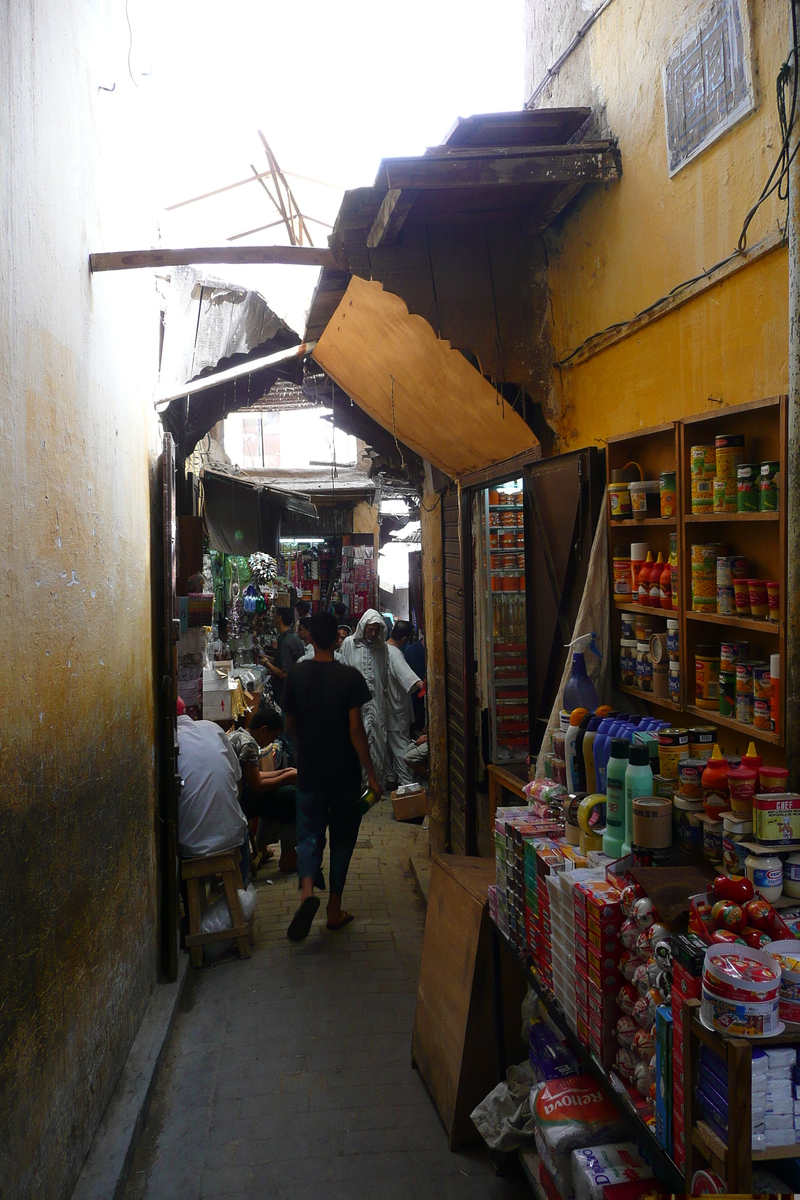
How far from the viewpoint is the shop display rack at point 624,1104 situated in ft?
5.72

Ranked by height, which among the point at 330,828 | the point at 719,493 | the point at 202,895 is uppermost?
the point at 719,493

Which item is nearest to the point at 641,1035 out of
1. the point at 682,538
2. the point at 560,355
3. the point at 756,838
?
the point at 756,838

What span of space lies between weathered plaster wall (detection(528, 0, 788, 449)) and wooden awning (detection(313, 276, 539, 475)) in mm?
692

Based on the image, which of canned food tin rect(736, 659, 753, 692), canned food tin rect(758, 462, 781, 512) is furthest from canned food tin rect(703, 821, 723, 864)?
canned food tin rect(758, 462, 781, 512)

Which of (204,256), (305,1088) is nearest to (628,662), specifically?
(305,1088)

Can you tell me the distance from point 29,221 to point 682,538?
2.36m

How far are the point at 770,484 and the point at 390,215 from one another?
84.0 inches

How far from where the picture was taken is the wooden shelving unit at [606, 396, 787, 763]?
2.37 metres

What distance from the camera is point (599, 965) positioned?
6.93 feet

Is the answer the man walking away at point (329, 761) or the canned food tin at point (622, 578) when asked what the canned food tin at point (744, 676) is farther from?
the man walking away at point (329, 761)

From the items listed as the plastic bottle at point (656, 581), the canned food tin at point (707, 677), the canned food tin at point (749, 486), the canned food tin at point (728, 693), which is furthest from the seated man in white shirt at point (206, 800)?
the canned food tin at point (749, 486)

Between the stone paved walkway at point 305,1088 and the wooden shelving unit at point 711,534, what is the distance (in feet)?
6.36

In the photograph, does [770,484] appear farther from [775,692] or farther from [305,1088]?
[305,1088]

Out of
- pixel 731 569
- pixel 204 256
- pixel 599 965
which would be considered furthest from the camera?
pixel 204 256
